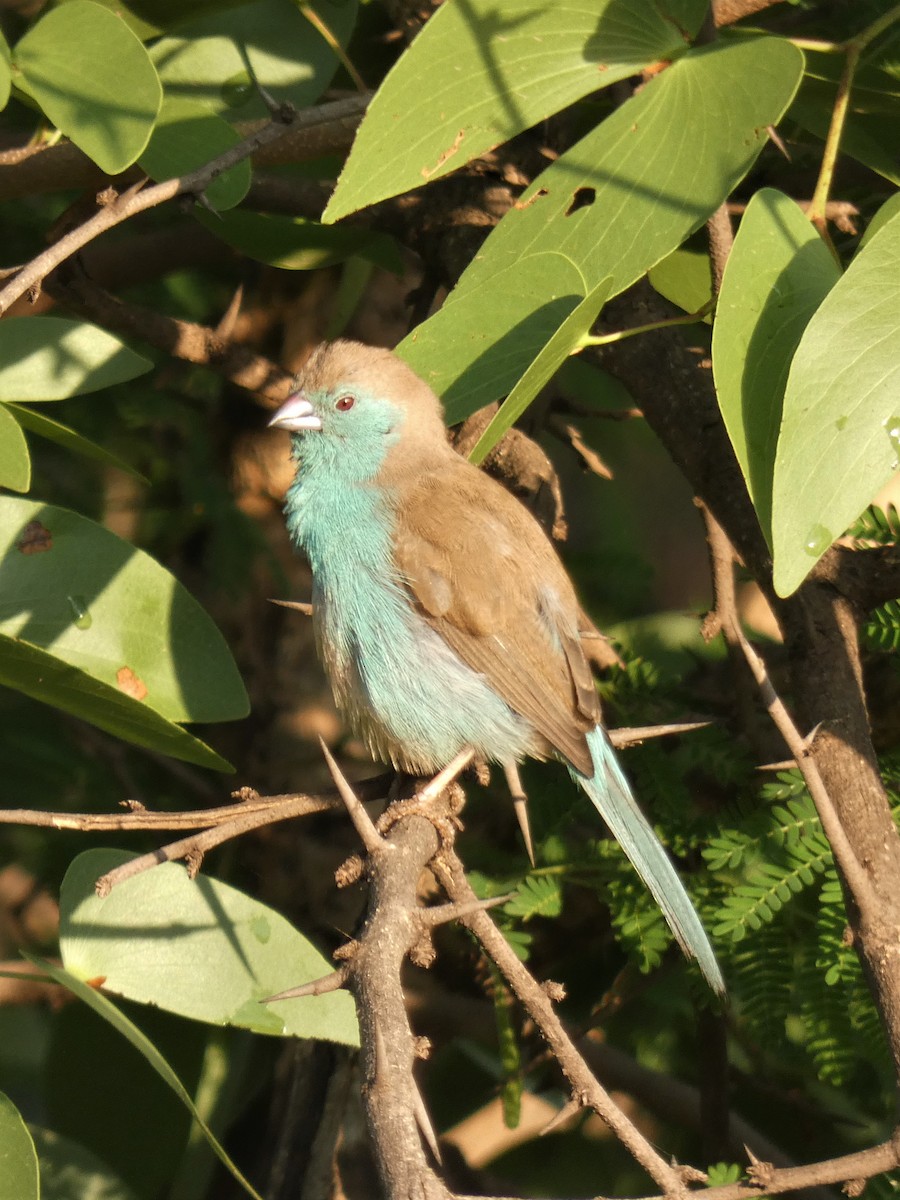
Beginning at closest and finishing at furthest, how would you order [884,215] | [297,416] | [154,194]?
[884,215] < [154,194] < [297,416]

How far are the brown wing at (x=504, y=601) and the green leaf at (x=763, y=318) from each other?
37.5 inches

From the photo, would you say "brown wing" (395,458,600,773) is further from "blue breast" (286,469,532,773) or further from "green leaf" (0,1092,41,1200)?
"green leaf" (0,1092,41,1200)

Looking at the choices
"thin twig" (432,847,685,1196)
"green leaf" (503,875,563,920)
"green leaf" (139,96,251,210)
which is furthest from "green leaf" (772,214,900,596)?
"green leaf" (503,875,563,920)

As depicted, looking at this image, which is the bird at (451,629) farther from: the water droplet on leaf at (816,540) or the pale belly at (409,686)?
the water droplet on leaf at (816,540)

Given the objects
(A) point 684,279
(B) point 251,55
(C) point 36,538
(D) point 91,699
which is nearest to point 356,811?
(D) point 91,699

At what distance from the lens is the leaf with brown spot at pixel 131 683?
2.63 metres

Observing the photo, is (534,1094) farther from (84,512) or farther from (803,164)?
(803,164)

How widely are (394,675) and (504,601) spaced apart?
0.32 metres

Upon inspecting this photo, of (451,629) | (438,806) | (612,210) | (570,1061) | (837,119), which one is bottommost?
(438,806)

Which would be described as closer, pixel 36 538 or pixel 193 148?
pixel 36 538

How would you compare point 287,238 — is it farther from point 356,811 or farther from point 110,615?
point 356,811

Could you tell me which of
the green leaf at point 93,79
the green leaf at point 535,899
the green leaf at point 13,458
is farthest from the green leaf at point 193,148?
the green leaf at point 535,899

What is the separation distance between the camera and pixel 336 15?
10.5ft

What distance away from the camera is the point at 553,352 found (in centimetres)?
223
